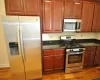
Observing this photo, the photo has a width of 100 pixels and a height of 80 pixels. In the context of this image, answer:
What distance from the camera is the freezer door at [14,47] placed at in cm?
216

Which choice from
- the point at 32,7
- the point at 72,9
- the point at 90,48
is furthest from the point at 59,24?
the point at 90,48

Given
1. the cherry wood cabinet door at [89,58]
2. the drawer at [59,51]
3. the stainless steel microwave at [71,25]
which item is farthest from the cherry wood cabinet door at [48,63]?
the cherry wood cabinet door at [89,58]

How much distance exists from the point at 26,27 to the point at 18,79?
5.10 ft

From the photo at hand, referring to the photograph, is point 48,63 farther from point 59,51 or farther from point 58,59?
point 59,51

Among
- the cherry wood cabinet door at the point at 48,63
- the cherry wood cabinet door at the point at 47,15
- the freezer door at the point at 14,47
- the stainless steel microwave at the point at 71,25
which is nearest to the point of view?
the freezer door at the point at 14,47

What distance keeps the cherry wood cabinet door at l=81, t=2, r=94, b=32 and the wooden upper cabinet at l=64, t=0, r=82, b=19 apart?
0.19 m

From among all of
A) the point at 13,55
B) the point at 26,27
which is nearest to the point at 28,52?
the point at 13,55

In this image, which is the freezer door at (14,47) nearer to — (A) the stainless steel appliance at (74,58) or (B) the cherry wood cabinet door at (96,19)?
(A) the stainless steel appliance at (74,58)

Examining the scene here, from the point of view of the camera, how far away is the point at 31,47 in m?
2.41

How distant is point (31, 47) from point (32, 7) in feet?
3.53

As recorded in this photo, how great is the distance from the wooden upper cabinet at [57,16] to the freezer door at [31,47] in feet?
2.52

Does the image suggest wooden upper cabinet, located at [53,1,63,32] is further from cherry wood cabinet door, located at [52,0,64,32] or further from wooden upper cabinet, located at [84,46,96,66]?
wooden upper cabinet, located at [84,46,96,66]

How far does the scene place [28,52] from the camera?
2428 mm

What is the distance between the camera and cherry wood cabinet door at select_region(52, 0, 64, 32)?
281 centimetres
